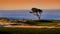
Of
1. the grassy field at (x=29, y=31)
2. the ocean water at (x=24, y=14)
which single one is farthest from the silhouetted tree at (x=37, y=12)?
the grassy field at (x=29, y=31)

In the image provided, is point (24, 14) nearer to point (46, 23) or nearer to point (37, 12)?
point (37, 12)

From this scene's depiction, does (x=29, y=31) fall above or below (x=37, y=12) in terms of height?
below

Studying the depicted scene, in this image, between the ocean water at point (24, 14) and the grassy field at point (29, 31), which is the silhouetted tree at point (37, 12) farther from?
the grassy field at point (29, 31)

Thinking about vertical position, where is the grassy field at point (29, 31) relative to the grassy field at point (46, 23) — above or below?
below

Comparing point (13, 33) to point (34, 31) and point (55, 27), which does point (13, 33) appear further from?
point (55, 27)

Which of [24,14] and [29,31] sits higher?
[24,14]

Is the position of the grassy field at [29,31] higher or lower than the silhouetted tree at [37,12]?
lower

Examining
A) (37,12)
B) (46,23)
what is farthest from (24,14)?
(46,23)

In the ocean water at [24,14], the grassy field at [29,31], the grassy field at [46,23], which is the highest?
the ocean water at [24,14]

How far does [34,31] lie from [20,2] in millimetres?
321

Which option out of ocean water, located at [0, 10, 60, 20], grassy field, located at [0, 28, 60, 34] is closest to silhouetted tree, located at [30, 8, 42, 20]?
ocean water, located at [0, 10, 60, 20]

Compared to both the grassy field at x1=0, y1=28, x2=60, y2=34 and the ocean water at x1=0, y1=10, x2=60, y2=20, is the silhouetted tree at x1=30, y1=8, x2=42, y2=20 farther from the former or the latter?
the grassy field at x1=0, y1=28, x2=60, y2=34

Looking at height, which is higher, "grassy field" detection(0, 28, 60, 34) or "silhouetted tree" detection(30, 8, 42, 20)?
"silhouetted tree" detection(30, 8, 42, 20)

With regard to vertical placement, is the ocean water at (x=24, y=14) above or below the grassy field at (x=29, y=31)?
above
